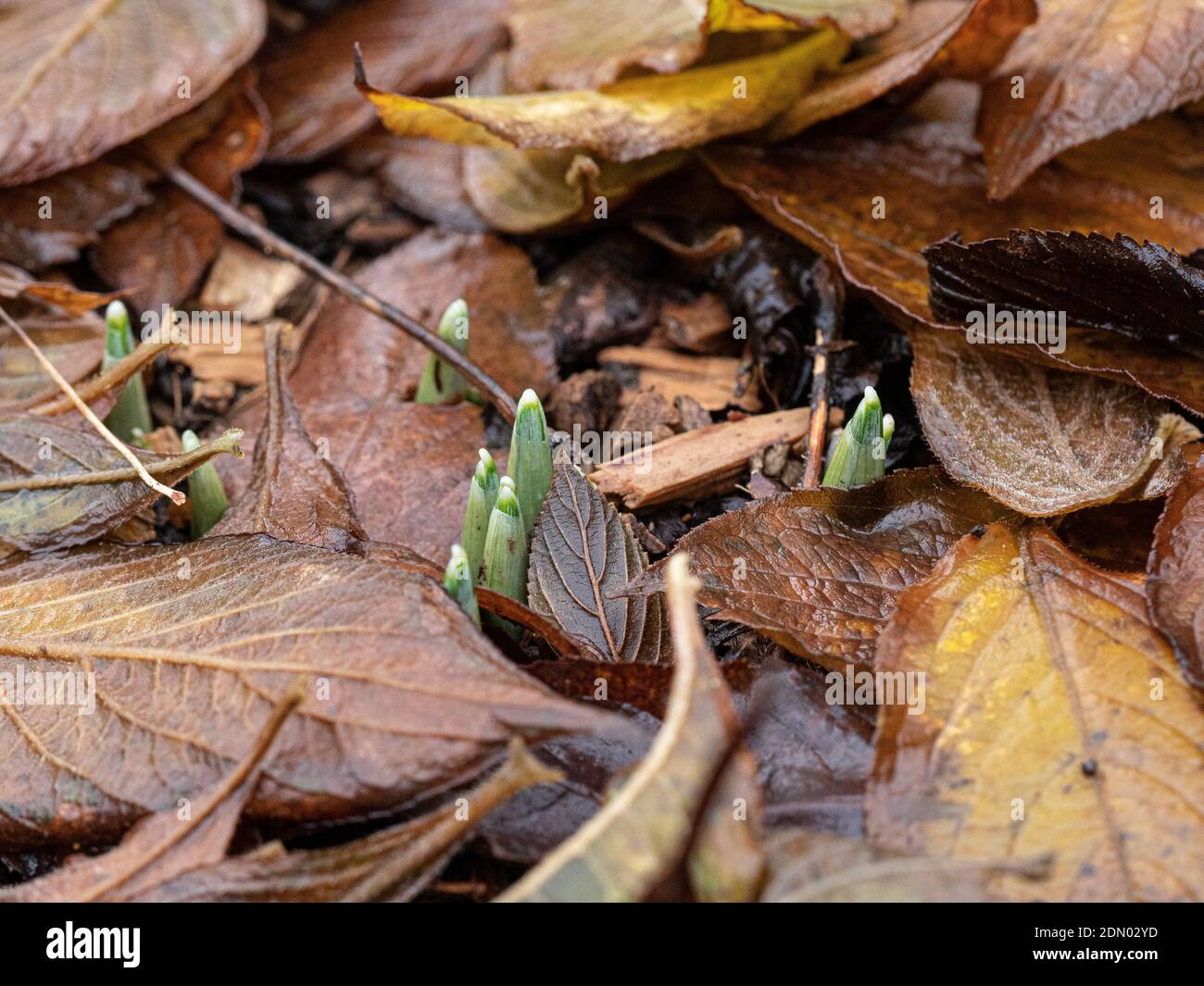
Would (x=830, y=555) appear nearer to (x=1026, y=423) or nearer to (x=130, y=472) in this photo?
(x=1026, y=423)

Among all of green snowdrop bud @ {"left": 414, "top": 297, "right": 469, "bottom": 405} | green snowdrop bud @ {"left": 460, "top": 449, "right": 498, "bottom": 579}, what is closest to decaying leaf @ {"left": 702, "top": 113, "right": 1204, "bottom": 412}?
green snowdrop bud @ {"left": 414, "top": 297, "right": 469, "bottom": 405}

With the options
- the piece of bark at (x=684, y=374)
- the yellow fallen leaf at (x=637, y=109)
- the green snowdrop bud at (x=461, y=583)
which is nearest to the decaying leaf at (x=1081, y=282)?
the piece of bark at (x=684, y=374)

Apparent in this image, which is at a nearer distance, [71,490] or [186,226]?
[71,490]

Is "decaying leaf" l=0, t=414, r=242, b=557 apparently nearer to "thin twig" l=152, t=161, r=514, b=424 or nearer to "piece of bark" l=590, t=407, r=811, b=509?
"thin twig" l=152, t=161, r=514, b=424

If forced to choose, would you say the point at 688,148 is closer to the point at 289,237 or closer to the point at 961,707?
the point at 289,237

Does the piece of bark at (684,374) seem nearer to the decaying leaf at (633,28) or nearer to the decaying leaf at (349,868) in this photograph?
the decaying leaf at (633,28)

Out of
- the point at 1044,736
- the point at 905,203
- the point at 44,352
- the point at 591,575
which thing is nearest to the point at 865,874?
the point at 1044,736

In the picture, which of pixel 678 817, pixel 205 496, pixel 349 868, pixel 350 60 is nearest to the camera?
pixel 678 817

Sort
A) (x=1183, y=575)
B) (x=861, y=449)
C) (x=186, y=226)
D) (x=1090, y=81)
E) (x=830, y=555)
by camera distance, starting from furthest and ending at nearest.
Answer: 1. (x=186, y=226)
2. (x=1090, y=81)
3. (x=861, y=449)
4. (x=830, y=555)
5. (x=1183, y=575)
